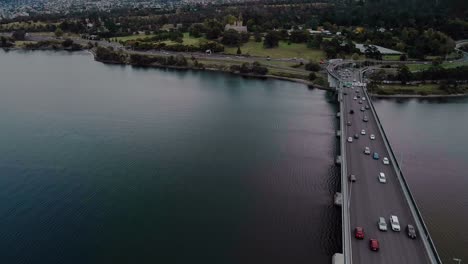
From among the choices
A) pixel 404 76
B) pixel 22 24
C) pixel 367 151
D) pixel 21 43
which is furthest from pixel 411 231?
pixel 22 24

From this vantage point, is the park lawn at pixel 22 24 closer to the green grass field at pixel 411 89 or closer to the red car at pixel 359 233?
the green grass field at pixel 411 89

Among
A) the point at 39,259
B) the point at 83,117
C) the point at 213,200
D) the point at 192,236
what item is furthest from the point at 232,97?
the point at 39,259

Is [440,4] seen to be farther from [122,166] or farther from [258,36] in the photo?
[122,166]

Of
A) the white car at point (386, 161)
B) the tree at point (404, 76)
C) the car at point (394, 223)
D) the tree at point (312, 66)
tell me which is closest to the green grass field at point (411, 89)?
the tree at point (404, 76)

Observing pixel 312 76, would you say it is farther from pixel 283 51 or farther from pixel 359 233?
pixel 359 233

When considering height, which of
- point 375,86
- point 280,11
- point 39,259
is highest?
point 280,11

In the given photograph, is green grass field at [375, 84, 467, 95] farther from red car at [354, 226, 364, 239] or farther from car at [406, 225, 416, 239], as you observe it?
red car at [354, 226, 364, 239]
